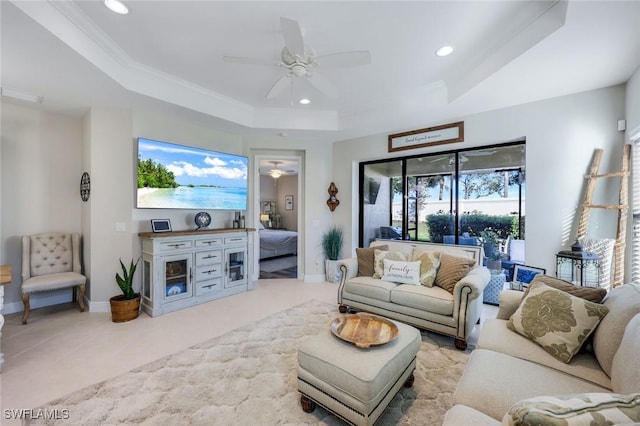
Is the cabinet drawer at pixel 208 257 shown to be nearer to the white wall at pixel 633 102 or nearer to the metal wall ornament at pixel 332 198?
the metal wall ornament at pixel 332 198

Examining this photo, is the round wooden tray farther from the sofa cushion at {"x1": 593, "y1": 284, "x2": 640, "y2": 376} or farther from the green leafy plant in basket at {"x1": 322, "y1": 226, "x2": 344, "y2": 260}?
the green leafy plant in basket at {"x1": 322, "y1": 226, "x2": 344, "y2": 260}

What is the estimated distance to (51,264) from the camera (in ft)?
11.7

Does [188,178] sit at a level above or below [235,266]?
above

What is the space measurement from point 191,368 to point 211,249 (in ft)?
6.46

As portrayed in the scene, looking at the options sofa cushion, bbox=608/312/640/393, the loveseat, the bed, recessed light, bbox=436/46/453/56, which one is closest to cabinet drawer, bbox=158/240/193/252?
the loveseat

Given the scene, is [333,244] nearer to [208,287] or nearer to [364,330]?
[208,287]

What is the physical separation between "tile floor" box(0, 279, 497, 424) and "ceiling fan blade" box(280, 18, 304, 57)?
2.94m

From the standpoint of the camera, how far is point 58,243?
144 inches

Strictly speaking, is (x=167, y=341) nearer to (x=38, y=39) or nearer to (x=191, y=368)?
(x=191, y=368)

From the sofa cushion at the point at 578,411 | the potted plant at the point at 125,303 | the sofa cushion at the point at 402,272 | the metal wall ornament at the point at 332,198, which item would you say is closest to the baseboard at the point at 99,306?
the potted plant at the point at 125,303

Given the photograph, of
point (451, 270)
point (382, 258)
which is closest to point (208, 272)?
point (382, 258)

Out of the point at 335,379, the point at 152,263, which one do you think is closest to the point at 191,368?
the point at 335,379

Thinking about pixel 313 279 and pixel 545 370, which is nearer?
pixel 545 370

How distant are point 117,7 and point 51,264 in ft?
11.1
